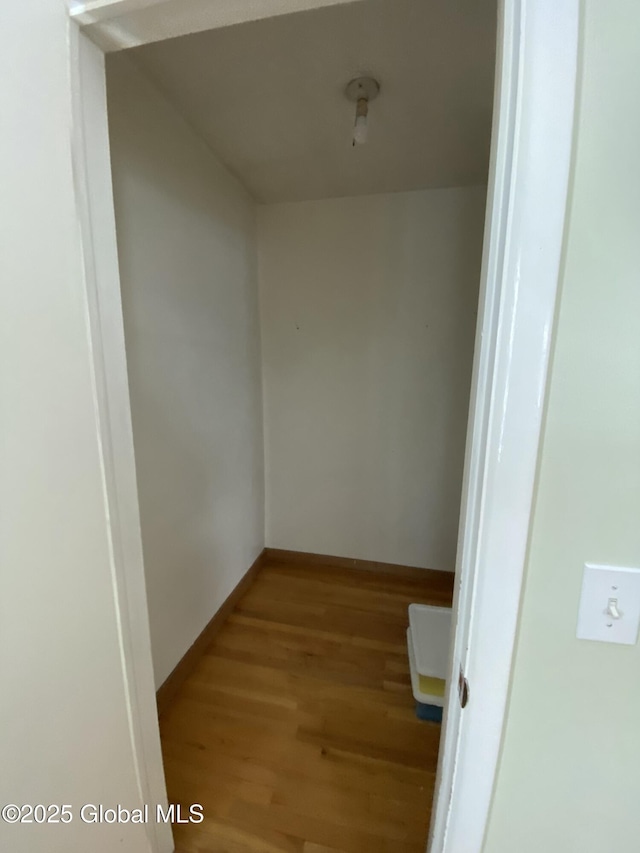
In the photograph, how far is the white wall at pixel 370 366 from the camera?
232 centimetres

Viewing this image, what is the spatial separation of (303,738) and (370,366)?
186 cm

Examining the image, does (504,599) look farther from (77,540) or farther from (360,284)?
(360,284)

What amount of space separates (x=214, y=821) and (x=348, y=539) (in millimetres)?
1611

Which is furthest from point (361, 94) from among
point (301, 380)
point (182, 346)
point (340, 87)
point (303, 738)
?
point (303, 738)

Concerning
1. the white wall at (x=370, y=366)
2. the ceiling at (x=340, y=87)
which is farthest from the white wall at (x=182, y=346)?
the white wall at (x=370, y=366)

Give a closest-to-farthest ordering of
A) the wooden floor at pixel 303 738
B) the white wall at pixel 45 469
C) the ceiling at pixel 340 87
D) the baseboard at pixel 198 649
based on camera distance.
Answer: the white wall at pixel 45 469
the ceiling at pixel 340 87
the wooden floor at pixel 303 738
the baseboard at pixel 198 649

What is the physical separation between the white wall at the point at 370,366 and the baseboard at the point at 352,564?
46 millimetres

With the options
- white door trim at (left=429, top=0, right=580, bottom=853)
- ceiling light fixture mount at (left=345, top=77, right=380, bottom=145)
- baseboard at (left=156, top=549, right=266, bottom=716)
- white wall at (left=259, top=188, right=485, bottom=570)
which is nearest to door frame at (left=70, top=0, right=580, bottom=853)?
white door trim at (left=429, top=0, right=580, bottom=853)

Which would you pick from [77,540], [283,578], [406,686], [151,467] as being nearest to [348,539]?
[283,578]

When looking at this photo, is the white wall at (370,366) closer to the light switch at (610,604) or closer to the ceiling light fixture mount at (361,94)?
the ceiling light fixture mount at (361,94)

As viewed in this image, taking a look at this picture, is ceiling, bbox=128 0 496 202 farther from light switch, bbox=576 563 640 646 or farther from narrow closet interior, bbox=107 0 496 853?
light switch, bbox=576 563 640 646

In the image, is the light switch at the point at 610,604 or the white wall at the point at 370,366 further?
the white wall at the point at 370,366

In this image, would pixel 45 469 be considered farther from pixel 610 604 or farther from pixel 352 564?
pixel 352 564

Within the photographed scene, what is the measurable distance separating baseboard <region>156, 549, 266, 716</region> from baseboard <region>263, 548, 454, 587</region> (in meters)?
0.26
